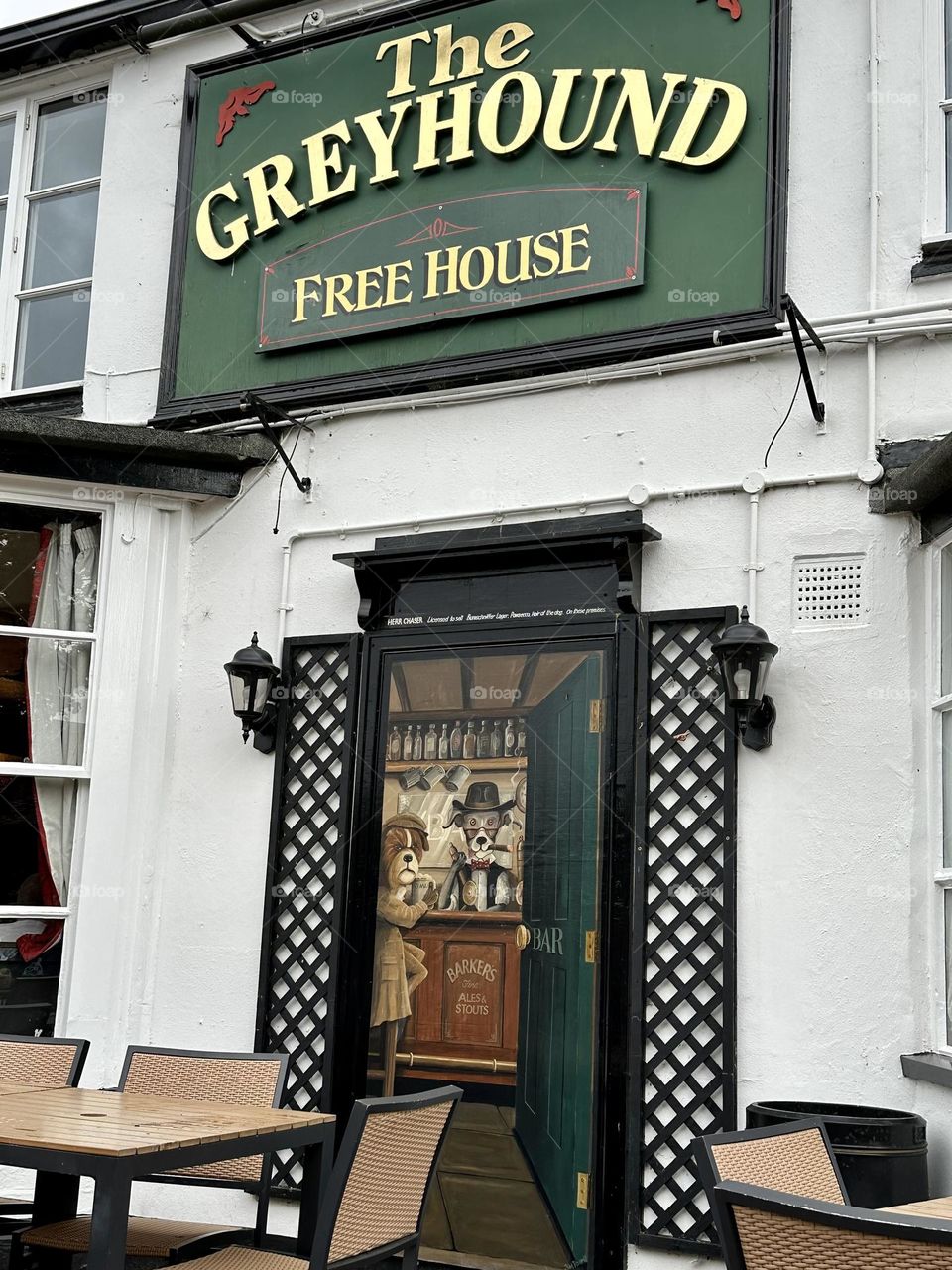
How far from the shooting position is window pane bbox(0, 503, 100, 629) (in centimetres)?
645

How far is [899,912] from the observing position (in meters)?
4.79

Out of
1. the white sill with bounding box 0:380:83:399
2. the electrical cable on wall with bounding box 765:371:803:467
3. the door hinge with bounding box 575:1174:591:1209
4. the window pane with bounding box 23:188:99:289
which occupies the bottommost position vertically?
the door hinge with bounding box 575:1174:591:1209

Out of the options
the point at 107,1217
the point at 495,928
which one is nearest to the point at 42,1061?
the point at 107,1217

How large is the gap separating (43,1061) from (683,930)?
2.31 meters

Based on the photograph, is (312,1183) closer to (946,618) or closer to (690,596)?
(690,596)

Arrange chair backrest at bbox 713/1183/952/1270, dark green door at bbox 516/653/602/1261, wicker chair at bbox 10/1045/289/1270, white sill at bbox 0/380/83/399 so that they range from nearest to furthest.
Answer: chair backrest at bbox 713/1183/952/1270 → wicker chair at bbox 10/1045/289/1270 → dark green door at bbox 516/653/602/1261 → white sill at bbox 0/380/83/399

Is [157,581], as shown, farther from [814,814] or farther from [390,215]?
[814,814]

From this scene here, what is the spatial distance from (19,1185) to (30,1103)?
2550 millimetres

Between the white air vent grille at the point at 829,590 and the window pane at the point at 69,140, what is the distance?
4.50 metres

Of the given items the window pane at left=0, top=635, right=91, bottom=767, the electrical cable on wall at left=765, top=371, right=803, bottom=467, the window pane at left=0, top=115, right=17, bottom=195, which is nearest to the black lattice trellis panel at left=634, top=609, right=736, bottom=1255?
A: the electrical cable on wall at left=765, top=371, right=803, bottom=467

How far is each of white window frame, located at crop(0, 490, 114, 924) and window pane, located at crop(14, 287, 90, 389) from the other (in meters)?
0.97

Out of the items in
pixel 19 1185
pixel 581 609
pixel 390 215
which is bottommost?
pixel 19 1185

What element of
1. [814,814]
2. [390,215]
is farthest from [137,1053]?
[390,215]

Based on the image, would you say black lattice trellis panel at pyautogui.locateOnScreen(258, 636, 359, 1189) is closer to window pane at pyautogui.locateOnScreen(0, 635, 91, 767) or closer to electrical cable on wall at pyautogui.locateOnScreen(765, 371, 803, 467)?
window pane at pyautogui.locateOnScreen(0, 635, 91, 767)
